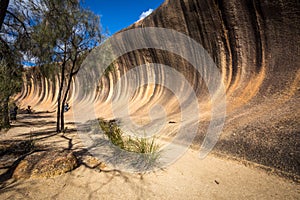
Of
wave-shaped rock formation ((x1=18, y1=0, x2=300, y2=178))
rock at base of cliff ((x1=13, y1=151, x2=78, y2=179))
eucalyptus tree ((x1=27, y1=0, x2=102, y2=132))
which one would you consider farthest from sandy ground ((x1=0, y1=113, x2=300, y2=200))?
eucalyptus tree ((x1=27, y1=0, x2=102, y2=132))

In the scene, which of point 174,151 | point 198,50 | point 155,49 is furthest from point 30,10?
point 155,49

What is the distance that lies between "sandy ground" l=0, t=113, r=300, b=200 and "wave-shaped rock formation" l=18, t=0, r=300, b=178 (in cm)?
72

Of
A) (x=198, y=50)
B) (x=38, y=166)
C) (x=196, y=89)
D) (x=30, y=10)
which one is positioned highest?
(x=198, y=50)

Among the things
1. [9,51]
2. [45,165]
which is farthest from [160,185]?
[9,51]

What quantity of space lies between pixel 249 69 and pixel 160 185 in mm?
8064

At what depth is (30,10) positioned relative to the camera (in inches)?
200

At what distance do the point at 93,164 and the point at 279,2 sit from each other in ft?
32.7

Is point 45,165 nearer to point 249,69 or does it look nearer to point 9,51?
point 9,51

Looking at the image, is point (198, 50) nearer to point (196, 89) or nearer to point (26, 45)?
point (196, 89)

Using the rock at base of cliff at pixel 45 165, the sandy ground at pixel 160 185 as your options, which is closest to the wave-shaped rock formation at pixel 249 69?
the sandy ground at pixel 160 185

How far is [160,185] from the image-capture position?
326 centimetres

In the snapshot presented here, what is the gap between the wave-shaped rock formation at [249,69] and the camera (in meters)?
4.52

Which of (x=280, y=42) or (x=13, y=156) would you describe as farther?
(x=280, y=42)

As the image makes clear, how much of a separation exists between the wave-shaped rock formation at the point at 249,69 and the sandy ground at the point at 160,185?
0.72 metres
